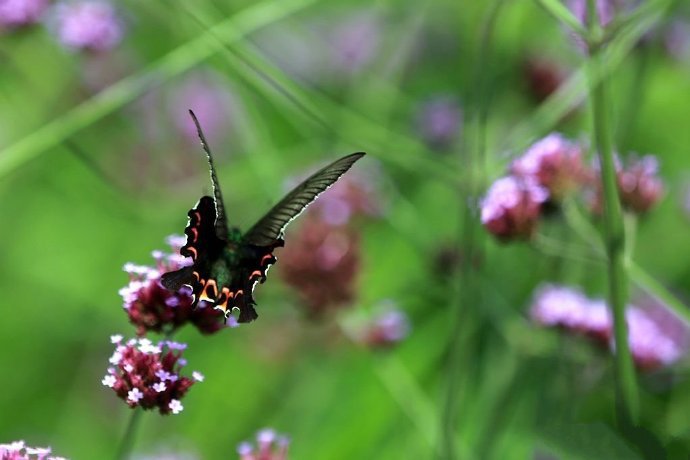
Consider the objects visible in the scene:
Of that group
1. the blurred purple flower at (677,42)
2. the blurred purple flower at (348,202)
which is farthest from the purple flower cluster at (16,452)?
the blurred purple flower at (677,42)

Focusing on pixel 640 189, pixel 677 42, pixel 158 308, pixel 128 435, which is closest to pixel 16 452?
pixel 128 435

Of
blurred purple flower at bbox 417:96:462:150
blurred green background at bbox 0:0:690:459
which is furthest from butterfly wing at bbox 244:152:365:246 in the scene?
blurred purple flower at bbox 417:96:462:150

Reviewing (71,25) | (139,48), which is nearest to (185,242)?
(71,25)

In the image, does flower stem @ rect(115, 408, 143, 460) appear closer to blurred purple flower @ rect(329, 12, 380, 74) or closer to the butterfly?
the butterfly

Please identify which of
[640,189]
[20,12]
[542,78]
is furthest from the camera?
[542,78]

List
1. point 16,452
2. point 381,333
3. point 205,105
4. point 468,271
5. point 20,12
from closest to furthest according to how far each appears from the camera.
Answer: point 16,452, point 468,271, point 381,333, point 20,12, point 205,105

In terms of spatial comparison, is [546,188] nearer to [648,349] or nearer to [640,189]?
[640,189]
